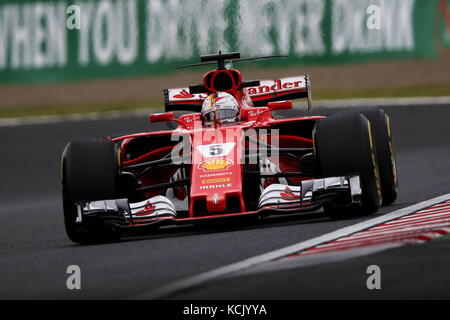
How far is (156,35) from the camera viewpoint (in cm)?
2116

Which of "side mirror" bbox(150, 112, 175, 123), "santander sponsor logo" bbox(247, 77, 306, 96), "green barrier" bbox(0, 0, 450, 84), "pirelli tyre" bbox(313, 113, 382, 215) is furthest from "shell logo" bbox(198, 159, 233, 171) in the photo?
"green barrier" bbox(0, 0, 450, 84)

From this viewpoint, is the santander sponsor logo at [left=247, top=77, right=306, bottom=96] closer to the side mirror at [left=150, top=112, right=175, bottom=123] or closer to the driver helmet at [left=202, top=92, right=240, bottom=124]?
the driver helmet at [left=202, top=92, right=240, bottom=124]

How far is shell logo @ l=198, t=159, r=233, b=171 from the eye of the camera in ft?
28.3

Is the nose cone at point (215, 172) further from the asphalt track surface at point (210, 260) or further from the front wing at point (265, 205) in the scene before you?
the asphalt track surface at point (210, 260)

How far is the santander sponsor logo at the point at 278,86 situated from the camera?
1068cm

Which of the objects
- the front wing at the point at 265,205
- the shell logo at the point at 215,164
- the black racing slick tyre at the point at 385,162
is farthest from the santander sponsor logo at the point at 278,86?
the front wing at the point at 265,205

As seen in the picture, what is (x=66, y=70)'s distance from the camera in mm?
22219

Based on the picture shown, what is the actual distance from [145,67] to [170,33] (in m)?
2.12

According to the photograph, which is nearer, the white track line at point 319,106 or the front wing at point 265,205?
the front wing at point 265,205

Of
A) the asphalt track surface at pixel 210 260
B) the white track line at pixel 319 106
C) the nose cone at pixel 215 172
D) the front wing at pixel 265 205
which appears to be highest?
the white track line at pixel 319 106

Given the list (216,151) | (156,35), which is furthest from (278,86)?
(156,35)

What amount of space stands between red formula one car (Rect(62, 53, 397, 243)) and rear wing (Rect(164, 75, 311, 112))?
89 cm

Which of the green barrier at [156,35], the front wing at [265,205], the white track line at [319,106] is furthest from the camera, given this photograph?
the green barrier at [156,35]

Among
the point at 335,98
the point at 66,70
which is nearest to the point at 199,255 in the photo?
the point at 335,98
